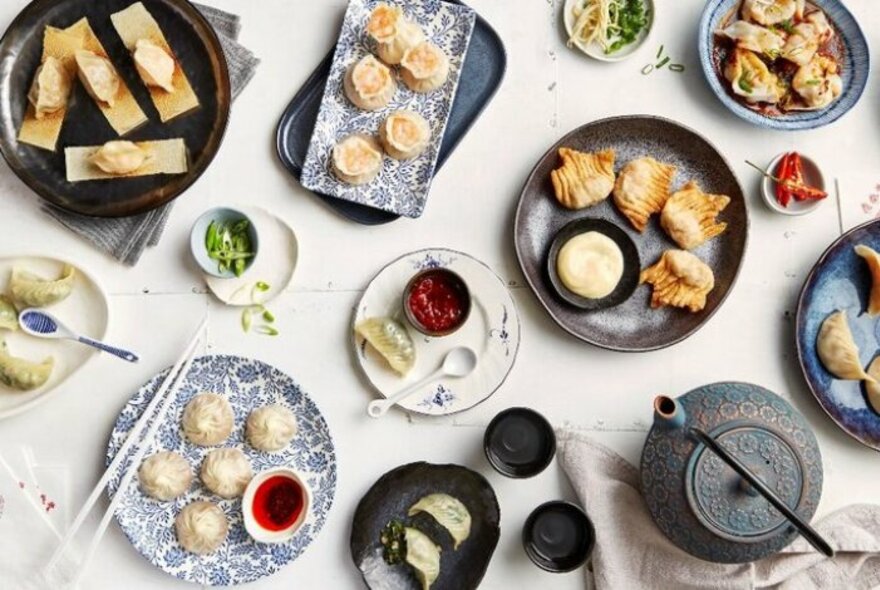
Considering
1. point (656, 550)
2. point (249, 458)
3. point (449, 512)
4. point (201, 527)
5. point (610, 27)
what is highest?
point (610, 27)

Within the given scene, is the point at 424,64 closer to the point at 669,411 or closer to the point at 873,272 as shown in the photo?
the point at 669,411

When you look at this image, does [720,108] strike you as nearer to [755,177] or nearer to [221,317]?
[755,177]

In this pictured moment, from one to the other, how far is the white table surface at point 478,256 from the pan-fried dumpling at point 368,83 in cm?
16

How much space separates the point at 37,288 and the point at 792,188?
6.99ft

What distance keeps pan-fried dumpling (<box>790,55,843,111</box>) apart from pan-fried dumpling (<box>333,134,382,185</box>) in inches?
48.5

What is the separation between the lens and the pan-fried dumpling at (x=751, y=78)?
104 inches

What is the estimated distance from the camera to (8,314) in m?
2.53

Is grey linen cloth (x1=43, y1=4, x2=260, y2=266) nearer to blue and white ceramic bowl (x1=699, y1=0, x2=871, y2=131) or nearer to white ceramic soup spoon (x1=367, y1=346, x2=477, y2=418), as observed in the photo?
white ceramic soup spoon (x1=367, y1=346, x2=477, y2=418)

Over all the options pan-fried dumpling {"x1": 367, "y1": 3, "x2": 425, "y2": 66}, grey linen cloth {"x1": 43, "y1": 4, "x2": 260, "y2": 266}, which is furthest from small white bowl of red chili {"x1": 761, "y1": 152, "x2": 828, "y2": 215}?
grey linen cloth {"x1": 43, "y1": 4, "x2": 260, "y2": 266}

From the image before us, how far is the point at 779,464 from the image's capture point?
219cm

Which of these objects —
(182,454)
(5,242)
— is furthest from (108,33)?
(182,454)

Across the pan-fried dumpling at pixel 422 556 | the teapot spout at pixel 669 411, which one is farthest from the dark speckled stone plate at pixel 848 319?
the pan-fried dumpling at pixel 422 556

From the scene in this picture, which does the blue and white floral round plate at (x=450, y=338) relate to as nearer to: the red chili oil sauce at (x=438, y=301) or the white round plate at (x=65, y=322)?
the red chili oil sauce at (x=438, y=301)

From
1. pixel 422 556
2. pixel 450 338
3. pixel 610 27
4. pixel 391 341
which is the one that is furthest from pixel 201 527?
pixel 610 27
